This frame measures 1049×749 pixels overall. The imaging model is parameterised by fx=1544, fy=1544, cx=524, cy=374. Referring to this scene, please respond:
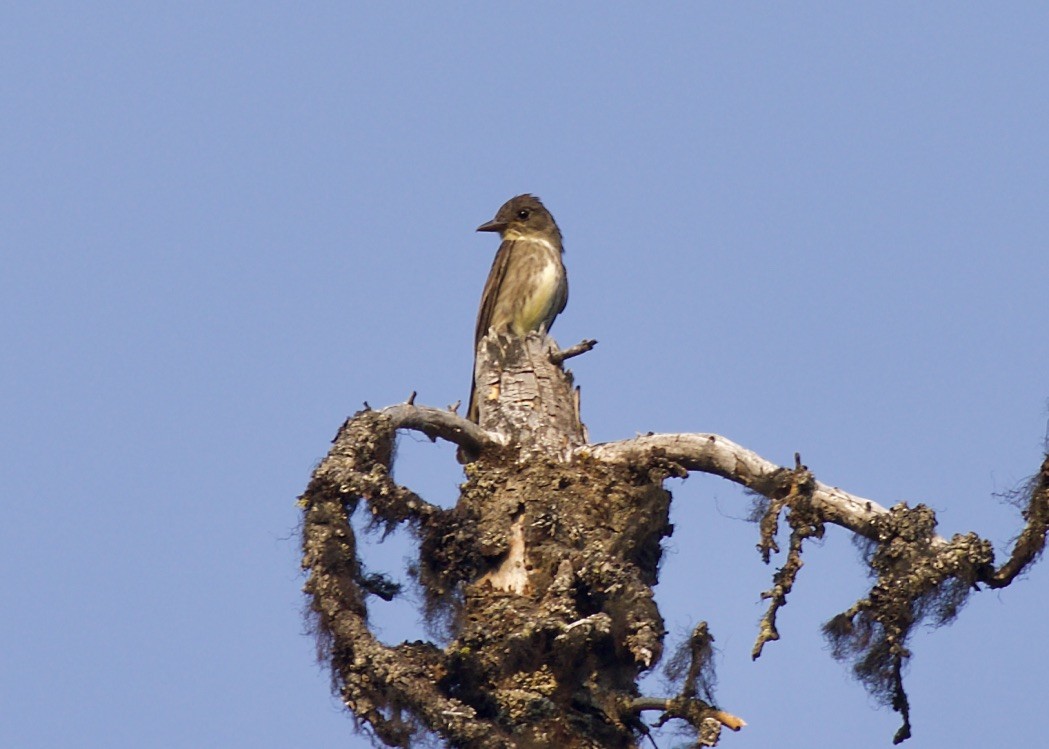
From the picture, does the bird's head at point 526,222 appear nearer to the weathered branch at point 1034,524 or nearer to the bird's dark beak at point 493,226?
the bird's dark beak at point 493,226

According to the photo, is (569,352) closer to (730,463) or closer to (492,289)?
(730,463)

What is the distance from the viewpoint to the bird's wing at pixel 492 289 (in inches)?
471

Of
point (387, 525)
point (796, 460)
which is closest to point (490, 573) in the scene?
point (387, 525)

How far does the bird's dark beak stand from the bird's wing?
35 cm

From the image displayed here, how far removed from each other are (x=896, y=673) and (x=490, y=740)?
1.76 m

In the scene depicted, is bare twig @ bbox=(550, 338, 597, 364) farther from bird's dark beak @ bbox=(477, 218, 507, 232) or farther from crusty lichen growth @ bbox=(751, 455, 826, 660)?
bird's dark beak @ bbox=(477, 218, 507, 232)

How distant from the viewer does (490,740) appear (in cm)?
586

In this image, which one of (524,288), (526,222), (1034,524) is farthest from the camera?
(526,222)

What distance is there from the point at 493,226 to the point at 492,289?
100 centimetres

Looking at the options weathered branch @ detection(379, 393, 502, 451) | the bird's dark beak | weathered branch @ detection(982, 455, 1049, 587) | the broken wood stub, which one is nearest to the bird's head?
the bird's dark beak

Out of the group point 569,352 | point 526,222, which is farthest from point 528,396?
point 526,222

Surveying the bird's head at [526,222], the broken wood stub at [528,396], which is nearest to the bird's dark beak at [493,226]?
the bird's head at [526,222]

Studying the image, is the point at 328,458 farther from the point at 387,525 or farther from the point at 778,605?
the point at 778,605

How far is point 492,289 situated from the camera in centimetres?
1223
